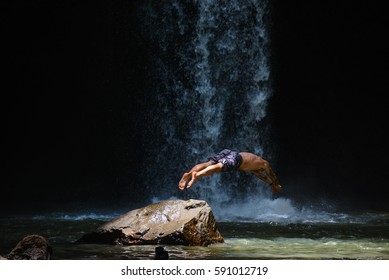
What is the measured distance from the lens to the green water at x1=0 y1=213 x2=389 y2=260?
278 inches

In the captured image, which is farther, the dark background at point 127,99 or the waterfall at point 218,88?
the dark background at point 127,99

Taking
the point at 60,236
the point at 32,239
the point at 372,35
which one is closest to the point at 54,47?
the point at 372,35

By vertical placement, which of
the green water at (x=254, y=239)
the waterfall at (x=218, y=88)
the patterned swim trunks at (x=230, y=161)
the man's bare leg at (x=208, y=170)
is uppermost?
the waterfall at (x=218, y=88)

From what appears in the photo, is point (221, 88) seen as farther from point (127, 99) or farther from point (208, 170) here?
point (208, 170)

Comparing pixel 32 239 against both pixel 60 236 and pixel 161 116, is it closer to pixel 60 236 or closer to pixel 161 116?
pixel 60 236

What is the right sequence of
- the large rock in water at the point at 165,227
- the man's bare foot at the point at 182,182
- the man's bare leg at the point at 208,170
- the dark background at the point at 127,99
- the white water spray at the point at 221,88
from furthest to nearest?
1. the dark background at the point at 127,99
2. the white water spray at the point at 221,88
3. the large rock in water at the point at 165,227
4. the man's bare leg at the point at 208,170
5. the man's bare foot at the point at 182,182

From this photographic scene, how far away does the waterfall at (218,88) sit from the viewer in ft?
55.8

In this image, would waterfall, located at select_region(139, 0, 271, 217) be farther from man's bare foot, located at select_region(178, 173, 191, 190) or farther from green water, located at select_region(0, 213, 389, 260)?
man's bare foot, located at select_region(178, 173, 191, 190)

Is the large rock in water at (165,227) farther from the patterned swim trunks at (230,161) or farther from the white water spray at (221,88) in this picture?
the white water spray at (221,88)

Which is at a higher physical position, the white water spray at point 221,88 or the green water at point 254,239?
the white water spray at point 221,88

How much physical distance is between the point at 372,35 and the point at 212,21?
5000 mm

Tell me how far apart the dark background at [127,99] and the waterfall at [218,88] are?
1.12 meters

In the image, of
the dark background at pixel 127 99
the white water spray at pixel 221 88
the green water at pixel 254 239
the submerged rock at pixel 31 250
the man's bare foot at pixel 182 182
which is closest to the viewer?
the submerged rock at pixel 31 250

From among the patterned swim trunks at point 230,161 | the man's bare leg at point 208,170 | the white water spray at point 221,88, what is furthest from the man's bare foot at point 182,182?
the white water spray at point 221,88
